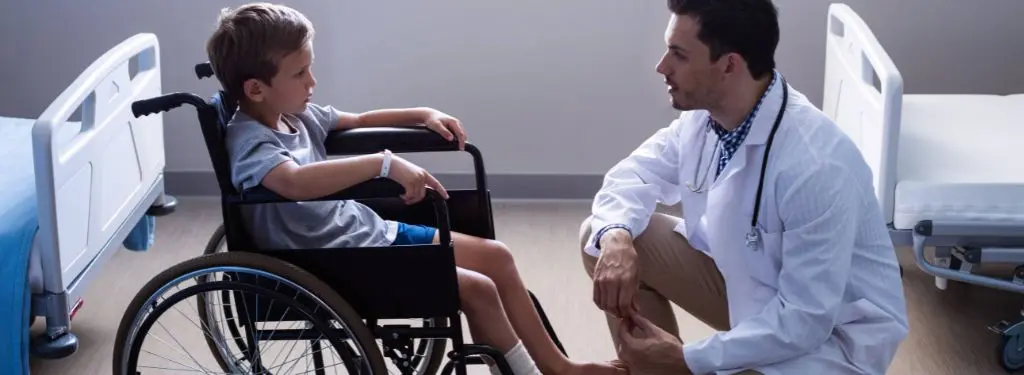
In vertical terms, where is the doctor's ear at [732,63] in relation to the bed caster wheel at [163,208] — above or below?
above

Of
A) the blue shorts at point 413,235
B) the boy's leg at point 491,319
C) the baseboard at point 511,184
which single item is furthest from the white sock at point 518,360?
the baseboard at point 511,184

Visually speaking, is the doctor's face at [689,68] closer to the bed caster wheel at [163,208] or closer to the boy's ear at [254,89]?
the boy's ear at [254,89]

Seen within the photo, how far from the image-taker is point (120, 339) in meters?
1.98

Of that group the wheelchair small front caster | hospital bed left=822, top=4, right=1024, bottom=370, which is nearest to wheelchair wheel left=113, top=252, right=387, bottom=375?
hospital bed left=822, top=4, right=1024, bottom=370

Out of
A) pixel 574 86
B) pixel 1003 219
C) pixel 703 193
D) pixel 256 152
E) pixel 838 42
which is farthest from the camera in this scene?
pixel 574 86

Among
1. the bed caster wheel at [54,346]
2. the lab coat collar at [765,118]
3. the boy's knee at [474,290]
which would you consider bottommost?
the bed caster wheel at [54,346]

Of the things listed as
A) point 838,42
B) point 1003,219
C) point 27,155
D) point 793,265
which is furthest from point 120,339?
point 838,42

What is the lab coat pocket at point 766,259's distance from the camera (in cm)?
190

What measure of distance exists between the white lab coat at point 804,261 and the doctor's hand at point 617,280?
13 cm

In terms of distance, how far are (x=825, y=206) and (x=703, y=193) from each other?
1.06 ft

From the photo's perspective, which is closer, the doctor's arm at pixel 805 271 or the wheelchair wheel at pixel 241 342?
the doctor's arm at pixel 805 271

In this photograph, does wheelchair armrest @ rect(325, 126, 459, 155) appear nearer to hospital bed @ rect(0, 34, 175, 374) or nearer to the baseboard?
hospital bed @ rect(0, 34, 175, 374)

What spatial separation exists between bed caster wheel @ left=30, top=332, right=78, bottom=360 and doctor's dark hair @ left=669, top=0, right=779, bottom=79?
1.25 meters

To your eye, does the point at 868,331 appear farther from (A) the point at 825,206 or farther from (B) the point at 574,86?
(B) the point at 574,86
